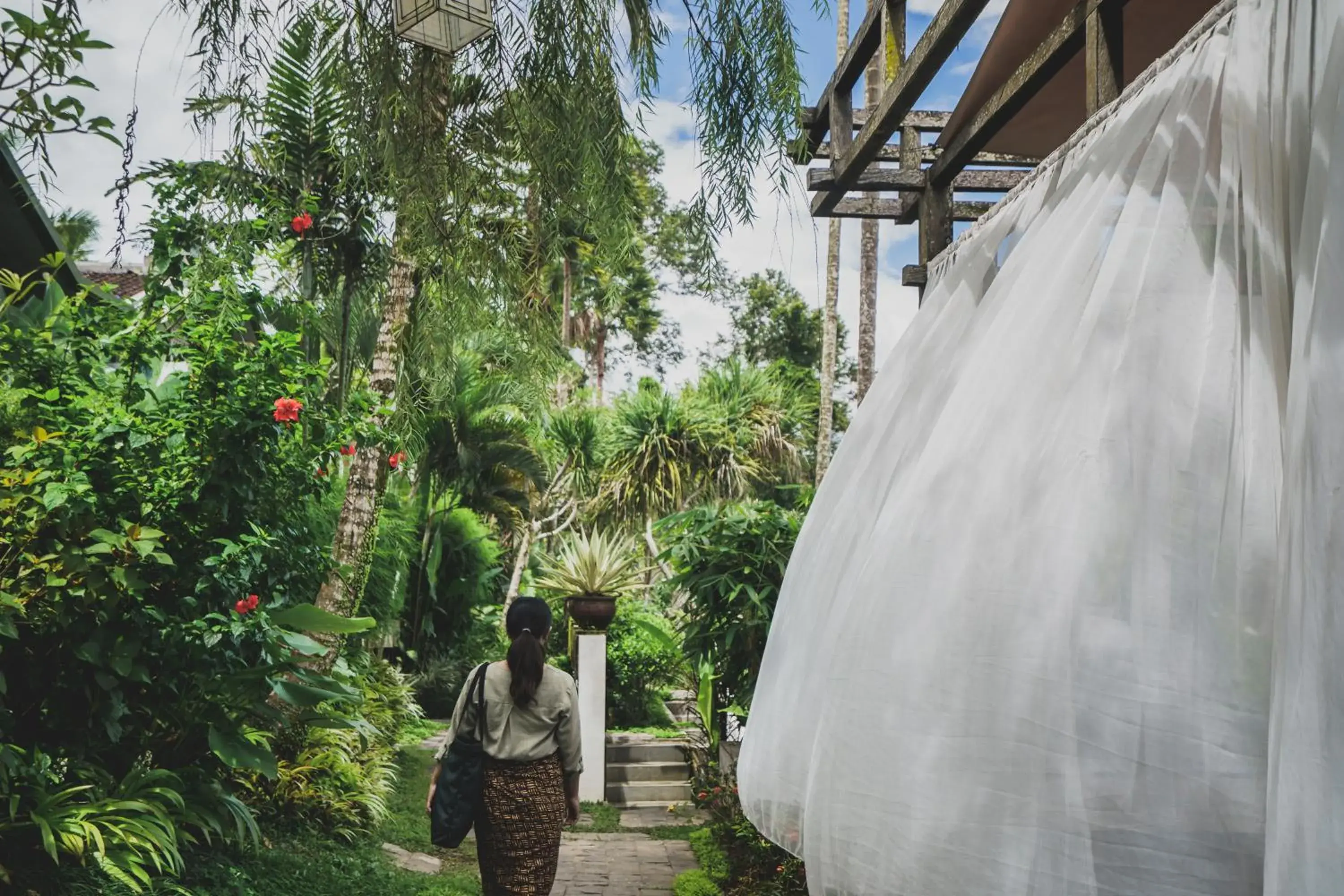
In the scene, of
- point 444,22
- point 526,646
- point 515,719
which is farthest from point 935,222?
point 515,719

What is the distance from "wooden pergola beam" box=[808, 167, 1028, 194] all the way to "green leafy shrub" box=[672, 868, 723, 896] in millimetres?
3543

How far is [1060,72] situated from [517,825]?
2927 mm

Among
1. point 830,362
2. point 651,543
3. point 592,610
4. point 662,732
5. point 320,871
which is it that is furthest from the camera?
point 830,362

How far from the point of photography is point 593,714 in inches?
341

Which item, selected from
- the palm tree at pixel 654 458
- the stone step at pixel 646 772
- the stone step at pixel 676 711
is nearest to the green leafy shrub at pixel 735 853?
the stone step at pixel 646 772

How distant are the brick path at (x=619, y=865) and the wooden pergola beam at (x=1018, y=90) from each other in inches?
155

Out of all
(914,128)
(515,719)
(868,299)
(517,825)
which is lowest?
(517,825)

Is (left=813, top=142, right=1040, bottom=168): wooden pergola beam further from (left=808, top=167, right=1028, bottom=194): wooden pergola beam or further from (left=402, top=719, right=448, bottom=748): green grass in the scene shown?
(left=402, top=719, right=448, bottom=748): green grass

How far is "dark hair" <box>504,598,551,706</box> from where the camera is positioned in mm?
3688

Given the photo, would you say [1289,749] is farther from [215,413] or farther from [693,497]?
[693,497]

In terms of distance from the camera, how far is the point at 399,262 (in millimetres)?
6422

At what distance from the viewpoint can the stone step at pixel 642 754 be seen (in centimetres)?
926

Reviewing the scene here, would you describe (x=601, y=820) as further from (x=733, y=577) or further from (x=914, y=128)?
(x=914, y=128)

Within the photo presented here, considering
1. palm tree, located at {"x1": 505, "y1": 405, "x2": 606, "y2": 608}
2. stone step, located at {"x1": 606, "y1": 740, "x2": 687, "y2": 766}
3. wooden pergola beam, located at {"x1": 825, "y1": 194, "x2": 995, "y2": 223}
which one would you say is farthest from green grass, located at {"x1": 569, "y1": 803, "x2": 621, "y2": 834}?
palm tree, located at {"x1": 505, "y1": 405, "x2": 606, "y2": 608}
